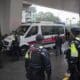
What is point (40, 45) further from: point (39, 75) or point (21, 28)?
point (21, 28)

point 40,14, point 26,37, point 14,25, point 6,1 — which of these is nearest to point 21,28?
point 26,37

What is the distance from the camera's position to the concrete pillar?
95.9 ft

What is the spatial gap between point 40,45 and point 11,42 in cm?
1412

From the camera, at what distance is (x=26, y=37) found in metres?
23.1

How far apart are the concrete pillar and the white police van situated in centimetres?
440

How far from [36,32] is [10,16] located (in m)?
6.29

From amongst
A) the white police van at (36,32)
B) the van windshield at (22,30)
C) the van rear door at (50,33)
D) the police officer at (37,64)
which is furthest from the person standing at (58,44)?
the police officer at (37,64)

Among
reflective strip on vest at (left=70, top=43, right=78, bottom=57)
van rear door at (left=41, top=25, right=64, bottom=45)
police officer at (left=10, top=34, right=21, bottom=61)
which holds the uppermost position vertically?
reflective strip on vest at (left=70, top=43, right=78, bottom=57)

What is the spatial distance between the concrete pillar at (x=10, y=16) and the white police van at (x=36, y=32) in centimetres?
440

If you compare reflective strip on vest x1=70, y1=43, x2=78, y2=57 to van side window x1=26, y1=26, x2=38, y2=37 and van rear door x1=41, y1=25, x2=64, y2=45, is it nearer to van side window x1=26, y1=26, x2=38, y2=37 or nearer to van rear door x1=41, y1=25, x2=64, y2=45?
van side window x1=26, y1=26, x2=38, y2=37

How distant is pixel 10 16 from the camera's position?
29266 mm

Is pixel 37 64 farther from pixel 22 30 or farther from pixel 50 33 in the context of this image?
pixel 50 33

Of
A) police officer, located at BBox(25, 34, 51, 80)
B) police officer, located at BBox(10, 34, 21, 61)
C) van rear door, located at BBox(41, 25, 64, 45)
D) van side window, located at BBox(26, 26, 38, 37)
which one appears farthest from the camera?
van rear door, located at BBox(41, 25, 64, 45)

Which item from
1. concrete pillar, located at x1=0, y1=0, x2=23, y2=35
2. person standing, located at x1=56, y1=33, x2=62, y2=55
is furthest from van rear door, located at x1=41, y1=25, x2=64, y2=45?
concrete pillar, located at x1=0, y1=0, x2=23, y2=35
